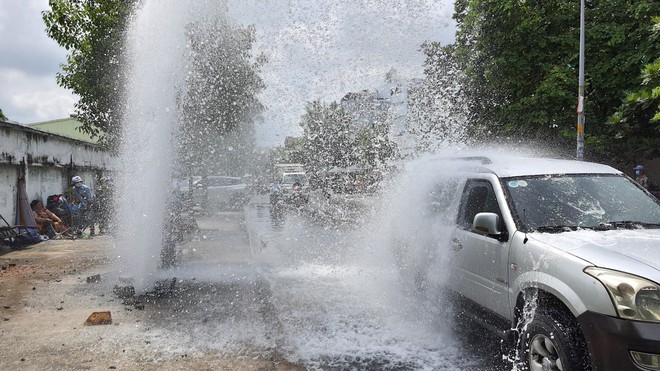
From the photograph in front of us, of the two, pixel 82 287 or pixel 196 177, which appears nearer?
pixel 82 287

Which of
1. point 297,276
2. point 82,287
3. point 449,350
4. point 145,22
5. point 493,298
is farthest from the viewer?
point 145,22

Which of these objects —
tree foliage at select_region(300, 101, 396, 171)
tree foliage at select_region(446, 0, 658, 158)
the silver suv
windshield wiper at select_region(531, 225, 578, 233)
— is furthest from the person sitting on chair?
tree foliage at select_region(446, 0, 658, 158)

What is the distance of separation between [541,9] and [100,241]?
16.6 m

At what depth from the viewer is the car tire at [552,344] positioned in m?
3.39

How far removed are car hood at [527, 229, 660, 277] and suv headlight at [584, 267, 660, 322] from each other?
81 mm

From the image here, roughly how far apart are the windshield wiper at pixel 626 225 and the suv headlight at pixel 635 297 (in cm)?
109

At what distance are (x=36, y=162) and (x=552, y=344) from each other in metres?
18.1

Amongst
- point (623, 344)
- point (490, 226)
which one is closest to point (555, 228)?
point (490, 226)

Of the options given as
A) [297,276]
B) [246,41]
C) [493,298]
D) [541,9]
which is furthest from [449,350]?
[541,9]

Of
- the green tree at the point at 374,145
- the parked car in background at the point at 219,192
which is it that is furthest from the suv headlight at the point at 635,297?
the parked car in background at the point at 219,192

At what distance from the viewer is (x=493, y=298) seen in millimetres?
4453

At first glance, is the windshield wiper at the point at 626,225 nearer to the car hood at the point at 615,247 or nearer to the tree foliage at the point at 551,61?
the car hood at the point at 615,247

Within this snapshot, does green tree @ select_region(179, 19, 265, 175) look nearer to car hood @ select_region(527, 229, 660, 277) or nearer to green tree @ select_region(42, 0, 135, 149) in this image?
green tree @ select_region(42, 0, 135, 149)

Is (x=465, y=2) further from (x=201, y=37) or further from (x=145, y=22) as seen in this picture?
(x=145, y=22)
